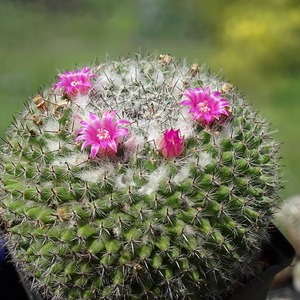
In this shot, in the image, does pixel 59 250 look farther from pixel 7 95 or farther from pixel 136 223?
pixel 7 95

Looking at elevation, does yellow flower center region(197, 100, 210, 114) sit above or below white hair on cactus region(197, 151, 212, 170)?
above

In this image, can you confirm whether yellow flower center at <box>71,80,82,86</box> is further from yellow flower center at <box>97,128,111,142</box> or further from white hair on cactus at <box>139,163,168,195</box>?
white hair on cactus at <box>139,163,168,195</box>

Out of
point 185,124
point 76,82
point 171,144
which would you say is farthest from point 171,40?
point 171,144

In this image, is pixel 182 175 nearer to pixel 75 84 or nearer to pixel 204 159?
pixel 204 159

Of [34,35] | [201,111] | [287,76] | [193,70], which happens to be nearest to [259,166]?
[201,111]

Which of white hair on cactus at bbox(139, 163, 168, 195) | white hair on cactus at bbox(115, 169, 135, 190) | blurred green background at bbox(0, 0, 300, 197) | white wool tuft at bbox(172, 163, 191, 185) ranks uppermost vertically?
blurred green background at bbox(0, 0, 300, 197)

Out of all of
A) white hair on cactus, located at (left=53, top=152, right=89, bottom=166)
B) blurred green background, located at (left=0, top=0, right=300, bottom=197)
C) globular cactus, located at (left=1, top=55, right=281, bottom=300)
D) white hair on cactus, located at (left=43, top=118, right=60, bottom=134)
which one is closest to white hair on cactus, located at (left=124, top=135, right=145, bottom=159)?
globular cactus, located at (left=1, top=55, right=281, bottom=300)

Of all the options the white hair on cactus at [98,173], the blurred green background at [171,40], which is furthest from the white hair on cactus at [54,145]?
the blurred green background at [171,40]
